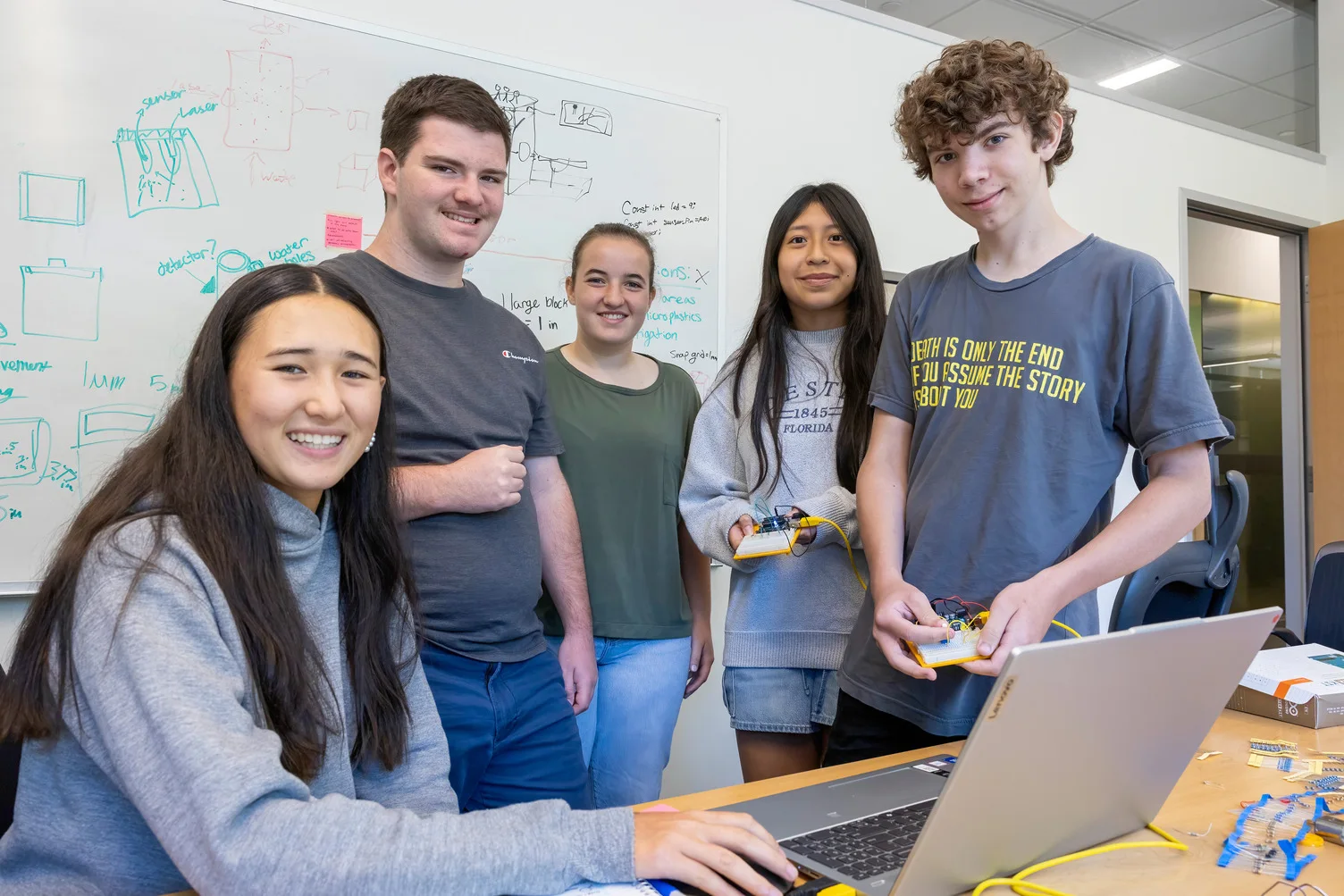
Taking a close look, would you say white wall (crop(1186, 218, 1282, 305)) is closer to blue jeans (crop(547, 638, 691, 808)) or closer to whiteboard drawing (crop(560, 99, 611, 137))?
whiteboard drawing (crop(560, 99, 611, 137))

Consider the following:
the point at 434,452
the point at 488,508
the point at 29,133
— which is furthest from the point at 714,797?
the point at 29,133

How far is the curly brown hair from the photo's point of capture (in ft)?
4.17

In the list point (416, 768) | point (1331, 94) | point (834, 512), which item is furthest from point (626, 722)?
point (1331, 94)

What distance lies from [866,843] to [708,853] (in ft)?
0.61

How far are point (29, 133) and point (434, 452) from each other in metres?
1.33

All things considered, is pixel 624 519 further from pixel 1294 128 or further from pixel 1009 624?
pixel 1294 128

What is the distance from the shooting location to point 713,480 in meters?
1.78

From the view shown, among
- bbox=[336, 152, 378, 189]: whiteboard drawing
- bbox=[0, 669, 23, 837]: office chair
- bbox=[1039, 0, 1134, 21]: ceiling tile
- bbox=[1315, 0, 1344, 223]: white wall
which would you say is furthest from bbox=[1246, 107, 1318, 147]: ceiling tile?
bbox=[0, 669, 23, 837]: office chair

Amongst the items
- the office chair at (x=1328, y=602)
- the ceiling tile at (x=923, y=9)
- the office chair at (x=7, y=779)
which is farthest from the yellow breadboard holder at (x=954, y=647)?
the ceiling tile at (x=923, y=9)

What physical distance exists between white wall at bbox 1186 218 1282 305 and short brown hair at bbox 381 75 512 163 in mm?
3847

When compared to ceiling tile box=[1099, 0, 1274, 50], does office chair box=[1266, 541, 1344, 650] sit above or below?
below

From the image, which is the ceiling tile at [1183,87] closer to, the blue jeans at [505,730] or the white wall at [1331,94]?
the white wall at [1331,94]

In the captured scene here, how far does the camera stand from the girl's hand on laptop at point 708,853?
75cm

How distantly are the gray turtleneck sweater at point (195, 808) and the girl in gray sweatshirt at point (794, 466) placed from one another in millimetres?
908
